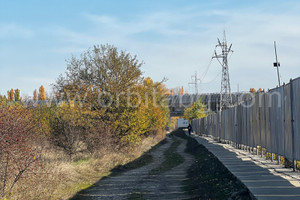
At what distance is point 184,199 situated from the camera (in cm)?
1186

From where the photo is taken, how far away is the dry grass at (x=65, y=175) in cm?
1166

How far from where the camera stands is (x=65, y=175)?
1502cm

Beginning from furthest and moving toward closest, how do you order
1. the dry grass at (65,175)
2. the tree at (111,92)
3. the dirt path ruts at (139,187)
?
the tree at (111,92) < the dirt path ruts at (139,187) < the dry grass at (65,175)

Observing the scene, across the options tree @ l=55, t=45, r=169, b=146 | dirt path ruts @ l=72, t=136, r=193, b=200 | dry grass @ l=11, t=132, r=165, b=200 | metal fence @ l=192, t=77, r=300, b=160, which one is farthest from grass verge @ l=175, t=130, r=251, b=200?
tree @ l=55, t=45, r=169, b=146

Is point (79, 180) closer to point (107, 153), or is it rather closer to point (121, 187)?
point (121, 187)

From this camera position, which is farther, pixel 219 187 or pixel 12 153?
pixel 219 187

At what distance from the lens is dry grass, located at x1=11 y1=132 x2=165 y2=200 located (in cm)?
1166

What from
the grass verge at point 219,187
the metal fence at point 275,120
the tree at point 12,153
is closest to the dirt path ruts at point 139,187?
the grass verge at point 219,187

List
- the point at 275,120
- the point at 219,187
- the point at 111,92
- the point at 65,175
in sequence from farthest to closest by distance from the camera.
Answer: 1. the point at 111,92
2. the point at 65,175
3. the point at 275,120
4. the point at 219,187

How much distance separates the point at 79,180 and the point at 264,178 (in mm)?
7107

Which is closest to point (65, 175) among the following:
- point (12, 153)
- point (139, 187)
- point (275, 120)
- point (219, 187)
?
point (139, 187)

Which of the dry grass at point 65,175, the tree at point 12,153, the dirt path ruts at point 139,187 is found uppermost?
the tree at point 12,153

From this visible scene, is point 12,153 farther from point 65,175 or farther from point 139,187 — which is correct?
point 139,187

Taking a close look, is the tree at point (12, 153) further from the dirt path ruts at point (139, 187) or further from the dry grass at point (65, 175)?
the dirt path ruts at point (139, 187)
